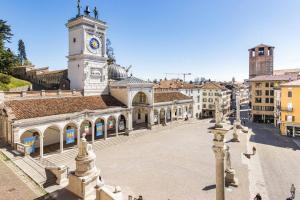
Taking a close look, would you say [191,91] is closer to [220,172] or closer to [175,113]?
[175,113]

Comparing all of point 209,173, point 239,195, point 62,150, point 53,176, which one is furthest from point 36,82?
point 239,195

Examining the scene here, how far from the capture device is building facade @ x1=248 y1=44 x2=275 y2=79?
273ft

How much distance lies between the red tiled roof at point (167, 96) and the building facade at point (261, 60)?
150 ft

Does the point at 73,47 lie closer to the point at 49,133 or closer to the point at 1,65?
the point at 1,65

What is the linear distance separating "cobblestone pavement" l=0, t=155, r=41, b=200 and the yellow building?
46325 millimetres

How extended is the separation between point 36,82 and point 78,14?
22.3 meters

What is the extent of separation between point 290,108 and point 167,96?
89.6 ft

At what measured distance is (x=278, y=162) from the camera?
27094 mm

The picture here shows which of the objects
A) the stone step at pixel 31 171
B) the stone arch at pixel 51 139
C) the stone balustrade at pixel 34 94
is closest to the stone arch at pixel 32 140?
the stone arch at pixel 51 139

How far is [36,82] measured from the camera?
50062 mm

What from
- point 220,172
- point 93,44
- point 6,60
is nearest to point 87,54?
point 93,44

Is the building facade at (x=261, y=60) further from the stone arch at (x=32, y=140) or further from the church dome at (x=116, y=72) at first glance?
the stone arch at (x=32, y=140)

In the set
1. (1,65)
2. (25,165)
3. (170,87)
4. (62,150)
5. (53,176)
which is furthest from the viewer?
(170,87)

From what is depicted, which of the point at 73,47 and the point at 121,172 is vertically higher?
the point at 73,47
